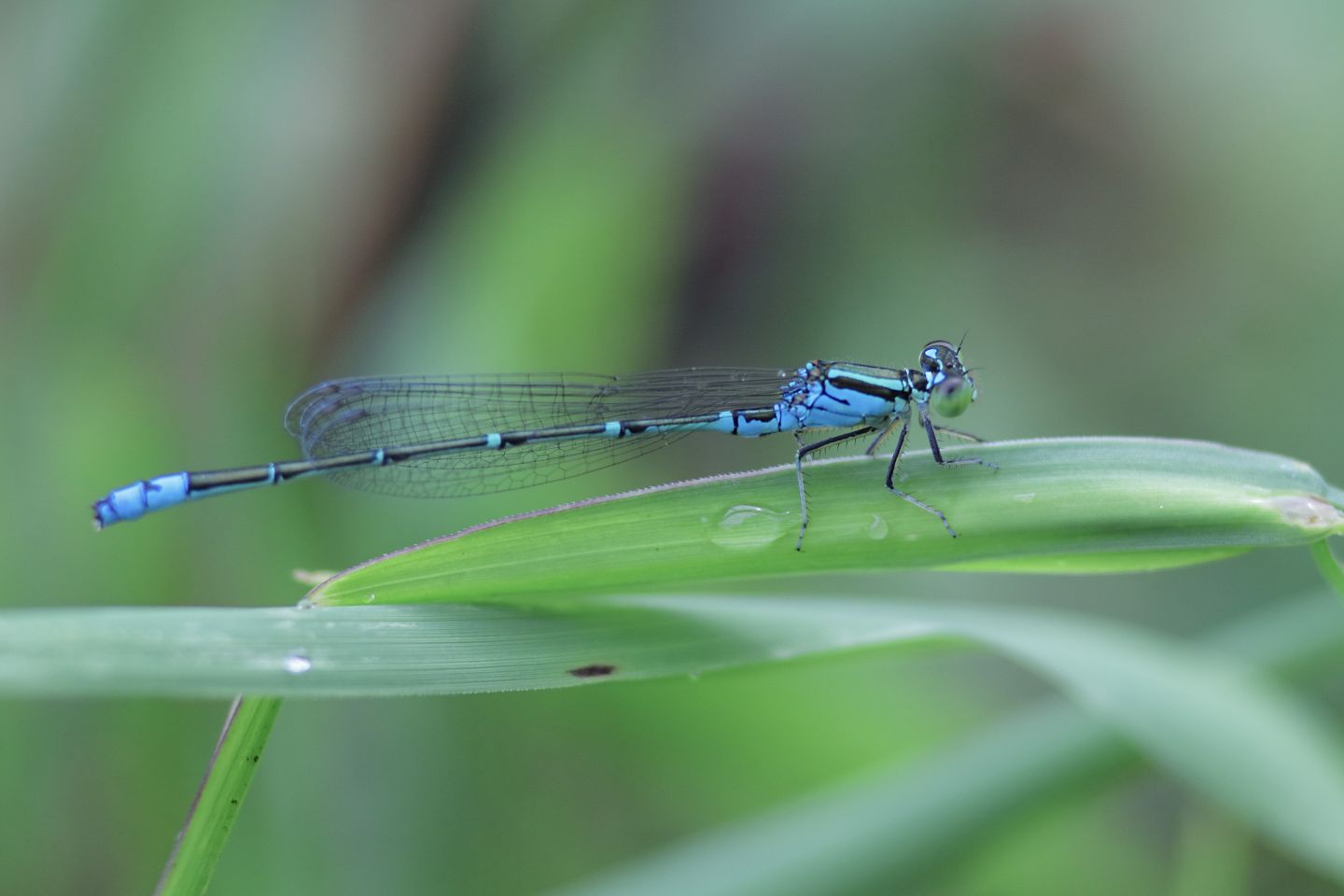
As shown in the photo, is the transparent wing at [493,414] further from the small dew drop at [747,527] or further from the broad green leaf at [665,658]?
the small dew drop at [747,527]

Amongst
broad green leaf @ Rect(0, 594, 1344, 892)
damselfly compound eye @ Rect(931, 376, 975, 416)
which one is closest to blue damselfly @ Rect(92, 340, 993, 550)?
damselfly compound eye @ Rect(931, 376, 975, 416)

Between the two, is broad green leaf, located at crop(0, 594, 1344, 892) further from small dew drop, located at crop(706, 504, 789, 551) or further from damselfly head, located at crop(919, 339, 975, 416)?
damselfly head, located at crop(919, 339, 975, 416)

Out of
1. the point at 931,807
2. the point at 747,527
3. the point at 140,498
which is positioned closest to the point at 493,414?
the point at 140,498

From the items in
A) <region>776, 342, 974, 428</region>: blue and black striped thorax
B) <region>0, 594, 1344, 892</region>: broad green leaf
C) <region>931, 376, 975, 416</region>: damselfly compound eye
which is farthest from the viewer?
<region>776, 342, 974, 428</region>: blue and black striped thorax

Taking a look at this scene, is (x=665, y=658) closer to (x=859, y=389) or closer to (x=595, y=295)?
(x=859, y=389)

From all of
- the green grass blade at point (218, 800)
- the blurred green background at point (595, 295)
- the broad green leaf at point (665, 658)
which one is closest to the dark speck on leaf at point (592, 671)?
the broad green leaf at point (665, 658)

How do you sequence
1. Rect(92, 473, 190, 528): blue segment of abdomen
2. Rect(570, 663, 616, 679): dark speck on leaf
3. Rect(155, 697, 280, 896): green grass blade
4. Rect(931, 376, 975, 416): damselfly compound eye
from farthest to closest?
Rect(931, 376, 975, 416): damselfly compound eye → Rect(92, 473, 190, 528): blue segment of abdomen → Rect(570, 663, 616, 679): dark speck on leaf → Rect(155, 697, 280, 896): green grass blade
